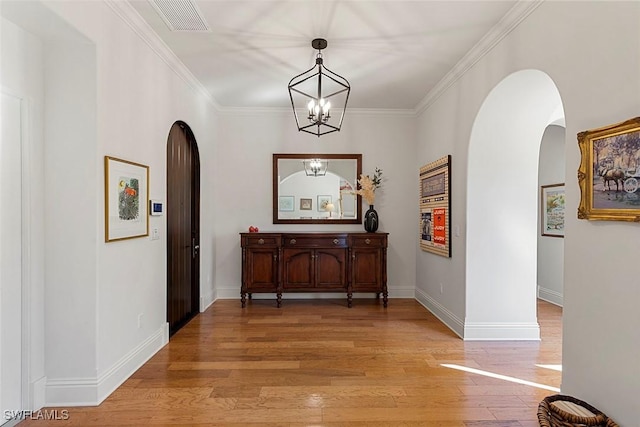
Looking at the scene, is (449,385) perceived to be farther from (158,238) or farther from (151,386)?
(158,238)

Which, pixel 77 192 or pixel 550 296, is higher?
pixel 77 192

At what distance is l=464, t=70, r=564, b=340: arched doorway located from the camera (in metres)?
3.64

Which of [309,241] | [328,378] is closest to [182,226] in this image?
[309,241]

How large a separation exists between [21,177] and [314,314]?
10.8ft

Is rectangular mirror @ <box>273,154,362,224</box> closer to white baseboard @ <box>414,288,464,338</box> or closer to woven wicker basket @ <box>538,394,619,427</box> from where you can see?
white baseboard @ <box>414,288,464,338</box>

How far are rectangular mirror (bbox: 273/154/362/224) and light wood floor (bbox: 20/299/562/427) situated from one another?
5.43 feet

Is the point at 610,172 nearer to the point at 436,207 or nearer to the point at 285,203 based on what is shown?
Answer: the point at 436,207

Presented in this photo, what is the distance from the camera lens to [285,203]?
5469mm

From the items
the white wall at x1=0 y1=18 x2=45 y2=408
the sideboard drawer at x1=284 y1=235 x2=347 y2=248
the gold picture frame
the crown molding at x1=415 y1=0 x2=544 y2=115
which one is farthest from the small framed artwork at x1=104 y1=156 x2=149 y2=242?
the crown molding at x1=415 y1=0 x2=544 y2=115

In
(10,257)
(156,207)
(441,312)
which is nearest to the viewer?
(10,257)

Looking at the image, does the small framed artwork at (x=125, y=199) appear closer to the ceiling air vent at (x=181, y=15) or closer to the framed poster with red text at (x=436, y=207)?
the ceiling air vent at (x=181, y=15)

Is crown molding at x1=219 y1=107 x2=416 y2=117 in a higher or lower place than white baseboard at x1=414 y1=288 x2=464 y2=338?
higher

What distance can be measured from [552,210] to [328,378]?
423 centimetres

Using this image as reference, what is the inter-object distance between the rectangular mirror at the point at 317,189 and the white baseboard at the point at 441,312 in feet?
4.51
